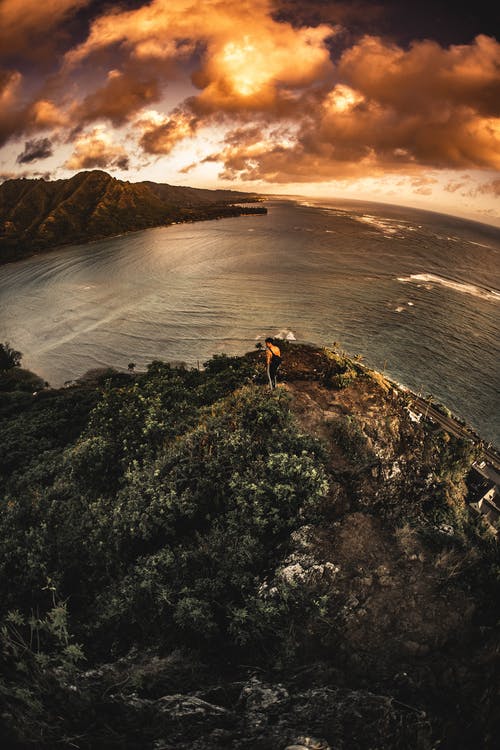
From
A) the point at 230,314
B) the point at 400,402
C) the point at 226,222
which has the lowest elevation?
the point at 400,402

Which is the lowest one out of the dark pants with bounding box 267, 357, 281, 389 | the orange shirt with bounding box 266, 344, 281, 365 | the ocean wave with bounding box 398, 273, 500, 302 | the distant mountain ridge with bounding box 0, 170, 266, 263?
the dark pants with bounding box 267, 357, 281, 389

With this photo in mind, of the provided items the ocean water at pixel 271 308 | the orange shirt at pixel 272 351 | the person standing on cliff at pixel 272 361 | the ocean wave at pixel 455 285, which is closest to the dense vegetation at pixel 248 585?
the person standing on cliff at pixel 272 361

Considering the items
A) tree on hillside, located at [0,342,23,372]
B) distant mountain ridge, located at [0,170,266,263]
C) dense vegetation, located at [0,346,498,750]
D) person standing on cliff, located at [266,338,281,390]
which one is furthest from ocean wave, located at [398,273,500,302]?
distant mountain ridge, located at [0,170,266,263]

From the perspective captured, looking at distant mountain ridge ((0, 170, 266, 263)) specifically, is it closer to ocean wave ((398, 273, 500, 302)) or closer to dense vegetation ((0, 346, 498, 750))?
ocean wave ((398, 273, 500, 302))

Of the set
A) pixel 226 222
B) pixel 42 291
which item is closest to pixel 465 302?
pixel 42 291

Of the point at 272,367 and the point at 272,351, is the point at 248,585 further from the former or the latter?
the point at 272,351

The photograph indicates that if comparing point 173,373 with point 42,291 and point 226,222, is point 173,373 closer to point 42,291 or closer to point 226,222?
point 42,291
